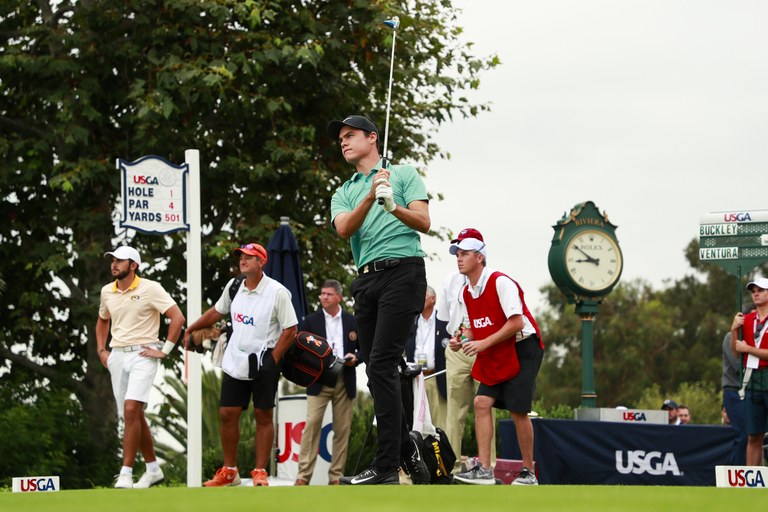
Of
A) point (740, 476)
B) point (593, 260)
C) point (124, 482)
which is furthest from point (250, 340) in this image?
point (593, 260)

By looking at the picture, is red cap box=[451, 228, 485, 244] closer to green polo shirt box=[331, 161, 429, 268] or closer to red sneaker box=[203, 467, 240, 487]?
green polo shirt box=[331, 161, 429, 268]

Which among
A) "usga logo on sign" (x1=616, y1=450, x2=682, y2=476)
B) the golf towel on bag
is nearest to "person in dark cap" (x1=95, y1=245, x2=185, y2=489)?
the golf towel on bag

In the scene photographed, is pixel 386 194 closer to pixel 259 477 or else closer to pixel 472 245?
pixel 472 245

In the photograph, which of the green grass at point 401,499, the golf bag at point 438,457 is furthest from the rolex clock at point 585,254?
the green grass at point 401,499

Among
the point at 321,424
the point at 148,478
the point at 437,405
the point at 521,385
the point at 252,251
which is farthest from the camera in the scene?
the point at 437,405

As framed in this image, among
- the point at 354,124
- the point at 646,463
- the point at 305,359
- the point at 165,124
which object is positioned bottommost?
the point at 646,463

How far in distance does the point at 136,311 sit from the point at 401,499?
6201mm

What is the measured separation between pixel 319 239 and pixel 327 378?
7099mm

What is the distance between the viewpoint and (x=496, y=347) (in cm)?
947

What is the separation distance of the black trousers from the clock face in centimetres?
959

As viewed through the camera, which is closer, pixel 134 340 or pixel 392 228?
pixel 392 228

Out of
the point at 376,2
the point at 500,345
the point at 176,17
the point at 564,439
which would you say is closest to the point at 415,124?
the point at 376,2

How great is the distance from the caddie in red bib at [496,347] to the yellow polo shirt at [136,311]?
2.86 metres

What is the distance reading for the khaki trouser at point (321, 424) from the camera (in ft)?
42.9
